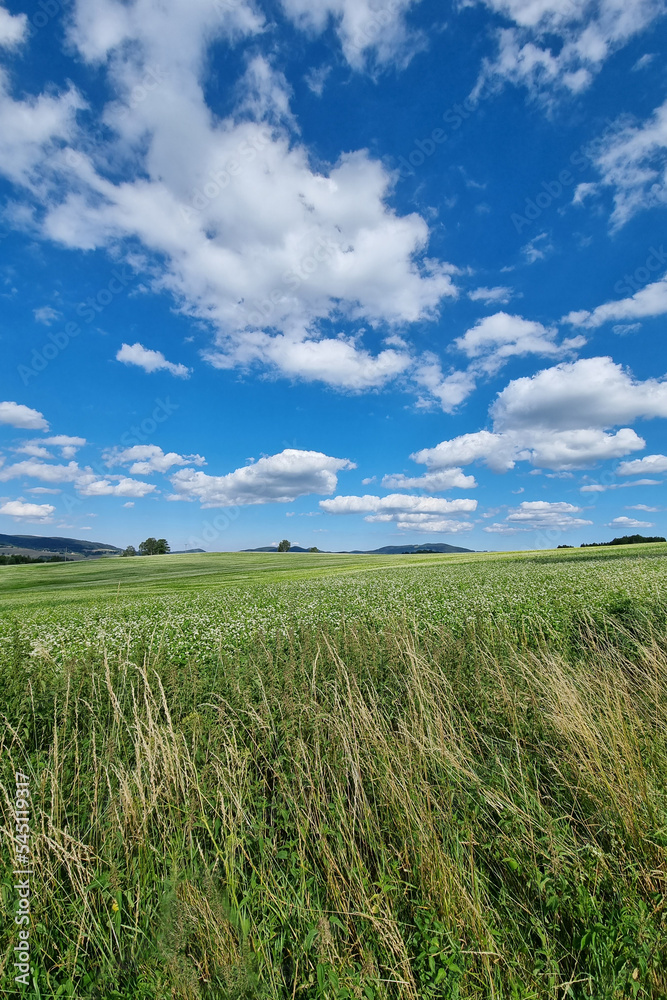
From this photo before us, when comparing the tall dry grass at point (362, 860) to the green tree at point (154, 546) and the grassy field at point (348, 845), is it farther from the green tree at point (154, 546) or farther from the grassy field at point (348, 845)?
the green tree at point (154, 546)

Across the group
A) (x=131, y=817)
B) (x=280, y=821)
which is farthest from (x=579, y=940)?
(x=131, y=817)

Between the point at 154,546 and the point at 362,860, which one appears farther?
the point at 154,546

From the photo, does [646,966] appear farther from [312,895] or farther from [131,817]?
[131,817]

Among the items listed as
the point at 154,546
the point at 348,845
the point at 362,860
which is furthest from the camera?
the point at 154,546

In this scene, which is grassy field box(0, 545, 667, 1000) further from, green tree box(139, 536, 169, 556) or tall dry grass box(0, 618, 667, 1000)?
green tree box(139, 536, 169, 556)

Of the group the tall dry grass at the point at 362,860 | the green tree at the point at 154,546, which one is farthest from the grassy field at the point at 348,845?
the green tree at the point at 154,546

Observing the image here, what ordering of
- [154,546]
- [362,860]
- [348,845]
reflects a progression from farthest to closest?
[154,546], [348,845], [362,860]

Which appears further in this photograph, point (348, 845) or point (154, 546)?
point (154, 546)

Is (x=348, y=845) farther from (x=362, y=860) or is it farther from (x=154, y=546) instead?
(x=154, y=546)

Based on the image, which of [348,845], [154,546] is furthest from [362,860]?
[154,546]

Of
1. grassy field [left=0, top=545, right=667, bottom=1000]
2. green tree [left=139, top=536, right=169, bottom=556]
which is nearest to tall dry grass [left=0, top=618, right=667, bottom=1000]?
grassy field [left=0, top=545, right=667, bottom=1000]

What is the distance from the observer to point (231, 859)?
449 cm

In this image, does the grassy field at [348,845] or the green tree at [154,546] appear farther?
the green tree at [154,546]

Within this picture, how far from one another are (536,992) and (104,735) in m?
5.94
